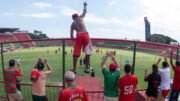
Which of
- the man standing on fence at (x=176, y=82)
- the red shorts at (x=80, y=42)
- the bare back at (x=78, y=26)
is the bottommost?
the man standing on fence at (x=176, y=82)

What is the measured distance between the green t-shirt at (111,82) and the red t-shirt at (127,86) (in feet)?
0.30

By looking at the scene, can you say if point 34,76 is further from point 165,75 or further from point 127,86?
point 165,75

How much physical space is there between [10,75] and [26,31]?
258 ft

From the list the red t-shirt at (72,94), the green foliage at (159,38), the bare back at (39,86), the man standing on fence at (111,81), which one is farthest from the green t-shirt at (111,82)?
the green foliage at (159,38)

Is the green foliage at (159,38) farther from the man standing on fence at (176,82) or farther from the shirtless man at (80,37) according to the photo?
the shirtless man at (80,37)

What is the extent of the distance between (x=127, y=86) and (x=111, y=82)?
0.29 m

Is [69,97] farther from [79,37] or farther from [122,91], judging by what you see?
[79,37]

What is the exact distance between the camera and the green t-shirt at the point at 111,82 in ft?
9.94

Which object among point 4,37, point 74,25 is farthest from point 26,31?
point 74,25

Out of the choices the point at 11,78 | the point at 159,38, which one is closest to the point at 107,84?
the point at 11,78

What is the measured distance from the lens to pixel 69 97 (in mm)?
2350

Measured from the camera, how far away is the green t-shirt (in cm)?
303

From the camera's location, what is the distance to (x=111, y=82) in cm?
305

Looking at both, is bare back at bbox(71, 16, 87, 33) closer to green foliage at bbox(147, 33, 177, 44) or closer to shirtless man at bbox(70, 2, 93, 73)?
shirtless man at bbox(70, 2, 93, 73)
